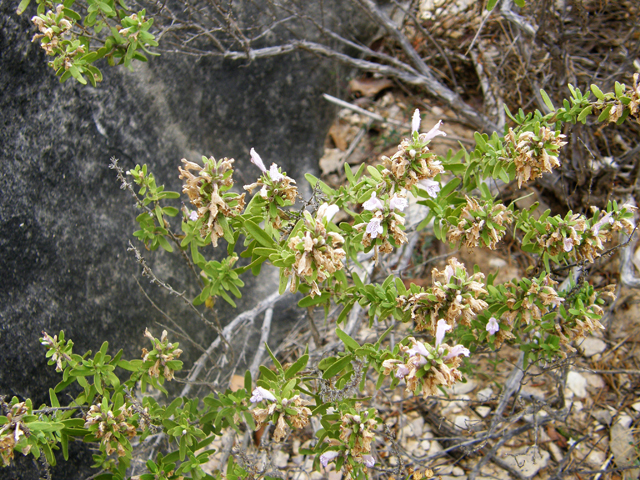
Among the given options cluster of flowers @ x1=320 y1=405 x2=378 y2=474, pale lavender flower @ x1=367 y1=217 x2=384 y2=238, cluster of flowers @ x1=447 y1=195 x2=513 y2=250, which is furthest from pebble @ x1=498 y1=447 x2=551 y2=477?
pale lavender flower @ x1=367 y1=217 x2=384 y2=238

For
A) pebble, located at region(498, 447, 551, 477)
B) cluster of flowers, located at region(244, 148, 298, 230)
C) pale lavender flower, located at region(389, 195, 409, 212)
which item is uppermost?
cluster of flowers, located at region(244, 148, 298, 230)

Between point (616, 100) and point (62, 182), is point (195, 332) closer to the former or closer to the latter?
point (62, 182)

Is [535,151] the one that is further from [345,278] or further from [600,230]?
[345,278]

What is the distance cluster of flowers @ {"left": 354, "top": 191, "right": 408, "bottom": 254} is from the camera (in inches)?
61.7

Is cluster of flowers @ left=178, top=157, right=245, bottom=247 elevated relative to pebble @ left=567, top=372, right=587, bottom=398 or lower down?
elevated

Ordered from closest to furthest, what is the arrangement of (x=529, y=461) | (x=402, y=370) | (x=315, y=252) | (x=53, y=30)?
(x=315, y=252) → (x=402, y=370) → (x=53, y=30) → (x=529, y=461)

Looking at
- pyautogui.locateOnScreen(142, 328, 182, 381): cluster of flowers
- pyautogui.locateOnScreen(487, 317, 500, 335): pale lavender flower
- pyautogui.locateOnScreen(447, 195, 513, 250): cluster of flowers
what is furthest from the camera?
pyautogui.locateOnScreen(142, 328, 182, 381): cluster of flowers

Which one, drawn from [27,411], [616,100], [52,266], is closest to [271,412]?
[27,411]

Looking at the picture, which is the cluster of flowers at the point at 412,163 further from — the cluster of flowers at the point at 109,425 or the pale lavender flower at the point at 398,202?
the cluster of flowers at the point at 109,425

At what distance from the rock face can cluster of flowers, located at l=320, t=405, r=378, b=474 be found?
136 cm

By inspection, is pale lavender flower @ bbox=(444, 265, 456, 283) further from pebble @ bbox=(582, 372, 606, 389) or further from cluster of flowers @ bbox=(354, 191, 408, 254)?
pebble @ bbox=(582, 372, 606, 389)

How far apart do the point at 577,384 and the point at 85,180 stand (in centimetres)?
301

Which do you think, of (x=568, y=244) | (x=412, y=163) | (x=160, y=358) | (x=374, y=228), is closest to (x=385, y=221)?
(x=374, y=228)

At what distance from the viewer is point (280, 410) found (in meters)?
1.70
